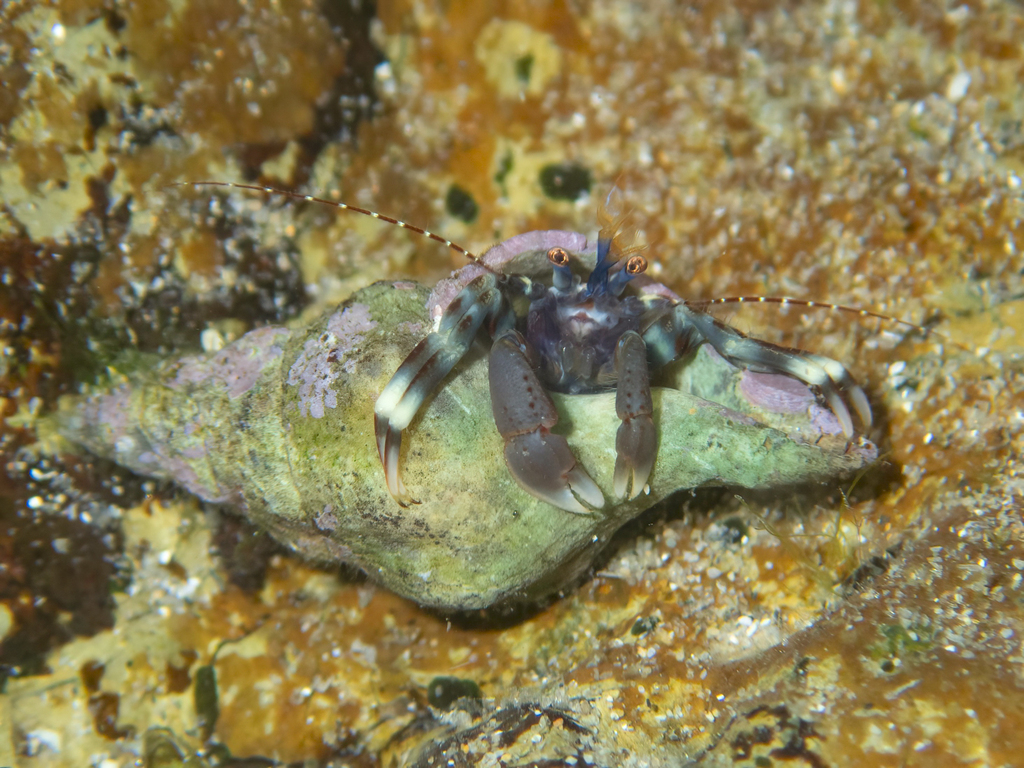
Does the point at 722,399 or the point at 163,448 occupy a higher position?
the point at 163,448

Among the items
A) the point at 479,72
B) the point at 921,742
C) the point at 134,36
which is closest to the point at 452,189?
the point at 479,72

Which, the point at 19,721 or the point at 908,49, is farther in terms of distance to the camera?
the point at 908,49

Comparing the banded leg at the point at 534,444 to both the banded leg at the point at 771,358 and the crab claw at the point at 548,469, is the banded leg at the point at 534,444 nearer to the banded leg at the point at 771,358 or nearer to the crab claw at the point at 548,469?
the crab claw at the point at 548,469

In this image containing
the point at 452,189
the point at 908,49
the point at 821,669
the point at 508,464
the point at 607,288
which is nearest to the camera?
the point at 821,669

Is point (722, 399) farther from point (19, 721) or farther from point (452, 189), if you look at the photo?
point (19, 721)

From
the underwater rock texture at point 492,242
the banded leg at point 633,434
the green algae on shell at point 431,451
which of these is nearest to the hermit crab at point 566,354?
the banded leg at point 633,434

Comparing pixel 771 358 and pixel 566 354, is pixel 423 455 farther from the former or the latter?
pixel 771 358

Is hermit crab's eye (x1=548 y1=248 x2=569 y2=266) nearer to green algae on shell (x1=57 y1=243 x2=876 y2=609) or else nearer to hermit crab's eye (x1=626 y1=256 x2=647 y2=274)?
hermit crab's eye (x1=626 y1=256 x2=647 y2=274)
